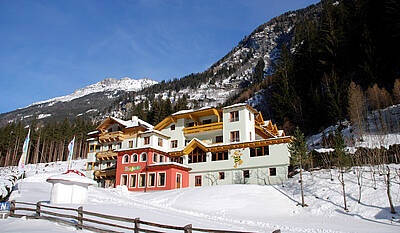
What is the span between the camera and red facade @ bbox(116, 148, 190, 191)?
124 ft

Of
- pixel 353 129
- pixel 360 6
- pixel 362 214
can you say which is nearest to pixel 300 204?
pixel 362 214

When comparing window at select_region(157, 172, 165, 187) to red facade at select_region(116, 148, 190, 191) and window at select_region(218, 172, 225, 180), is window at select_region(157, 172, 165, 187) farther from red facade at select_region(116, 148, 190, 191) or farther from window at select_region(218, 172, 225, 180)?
window at select_region(218, 172, 225, 180)

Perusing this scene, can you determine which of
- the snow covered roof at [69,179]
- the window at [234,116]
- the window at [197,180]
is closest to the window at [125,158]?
the window at [197,180]

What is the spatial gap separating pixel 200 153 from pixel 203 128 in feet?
15.8

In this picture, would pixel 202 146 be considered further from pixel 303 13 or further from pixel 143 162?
pixel 303 13

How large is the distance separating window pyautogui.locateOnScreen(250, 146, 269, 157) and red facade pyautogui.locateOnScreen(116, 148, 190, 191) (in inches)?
360

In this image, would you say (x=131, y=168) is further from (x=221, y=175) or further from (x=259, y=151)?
(x=259, y=151)

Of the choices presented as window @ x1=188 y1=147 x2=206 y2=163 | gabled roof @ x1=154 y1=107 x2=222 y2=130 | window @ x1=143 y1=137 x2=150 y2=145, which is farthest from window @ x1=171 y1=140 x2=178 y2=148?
window @ x1=188 y1=147 x2=206 y2=163

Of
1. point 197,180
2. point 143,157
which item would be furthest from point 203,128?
point 143,157

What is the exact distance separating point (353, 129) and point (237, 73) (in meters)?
141

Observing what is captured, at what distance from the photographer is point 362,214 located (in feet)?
64.5

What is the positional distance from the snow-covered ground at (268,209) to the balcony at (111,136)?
1896cm

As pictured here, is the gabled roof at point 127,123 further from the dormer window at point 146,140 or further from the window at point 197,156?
the window at point 197,156

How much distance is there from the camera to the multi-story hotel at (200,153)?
117ft
